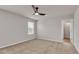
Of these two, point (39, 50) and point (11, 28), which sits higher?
point (11, 28)

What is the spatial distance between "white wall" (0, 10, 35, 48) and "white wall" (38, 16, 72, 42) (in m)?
1.69

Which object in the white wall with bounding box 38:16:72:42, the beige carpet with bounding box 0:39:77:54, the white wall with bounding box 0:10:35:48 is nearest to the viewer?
the beige carpet with bounding box 0:39:77:54

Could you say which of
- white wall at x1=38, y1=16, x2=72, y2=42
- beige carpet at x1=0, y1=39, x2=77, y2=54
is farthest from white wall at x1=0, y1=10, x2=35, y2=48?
white wall at x1=38, y1=16, x2=72, y2=42

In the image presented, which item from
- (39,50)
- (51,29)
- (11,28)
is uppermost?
(11,28)

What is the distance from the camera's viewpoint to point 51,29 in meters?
6.72

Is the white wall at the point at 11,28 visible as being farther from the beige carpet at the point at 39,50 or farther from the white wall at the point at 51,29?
the white wall at the point at 51,29

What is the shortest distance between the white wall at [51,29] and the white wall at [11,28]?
169cm

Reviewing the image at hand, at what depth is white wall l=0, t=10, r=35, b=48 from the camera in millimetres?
4291

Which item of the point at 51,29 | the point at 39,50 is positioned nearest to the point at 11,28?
the point at 39,50

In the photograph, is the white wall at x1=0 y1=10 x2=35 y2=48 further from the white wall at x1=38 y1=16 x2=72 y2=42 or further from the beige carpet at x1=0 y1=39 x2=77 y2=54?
the white wall at x1=38 y1=16 x2=72 y2=42

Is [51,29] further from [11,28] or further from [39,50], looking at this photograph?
[39,50]

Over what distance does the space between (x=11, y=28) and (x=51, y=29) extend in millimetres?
3165

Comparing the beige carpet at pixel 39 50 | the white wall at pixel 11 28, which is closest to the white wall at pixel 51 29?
the white wall at pixel 11 28
